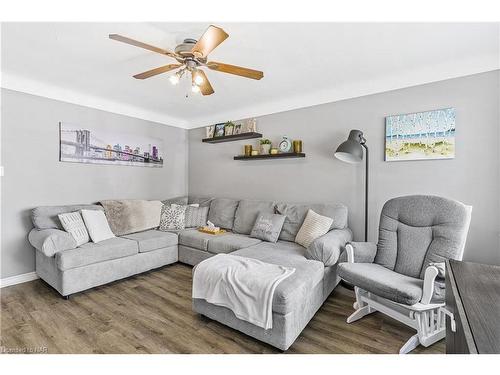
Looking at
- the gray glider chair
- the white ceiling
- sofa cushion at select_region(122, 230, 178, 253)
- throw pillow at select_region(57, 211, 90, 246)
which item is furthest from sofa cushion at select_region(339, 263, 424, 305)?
throw pillow at select_region(57, 211, 90, 246)

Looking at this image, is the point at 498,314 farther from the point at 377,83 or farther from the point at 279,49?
the point at 377,83

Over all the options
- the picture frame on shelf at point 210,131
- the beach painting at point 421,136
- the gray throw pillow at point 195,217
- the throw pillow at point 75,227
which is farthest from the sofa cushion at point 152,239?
the beach painting at point 421,136

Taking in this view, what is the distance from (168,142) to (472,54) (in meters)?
4.23

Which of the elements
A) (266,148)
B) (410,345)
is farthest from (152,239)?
(410,345)

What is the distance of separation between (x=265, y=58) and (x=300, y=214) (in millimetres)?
1823

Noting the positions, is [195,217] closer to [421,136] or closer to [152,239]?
[152,239]

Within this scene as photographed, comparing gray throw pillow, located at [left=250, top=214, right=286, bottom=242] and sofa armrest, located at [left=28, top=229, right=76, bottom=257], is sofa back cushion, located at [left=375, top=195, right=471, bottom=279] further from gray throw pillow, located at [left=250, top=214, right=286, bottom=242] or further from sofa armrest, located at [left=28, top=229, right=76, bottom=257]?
sofa armrest, located at [left=28, top=229, right=76, bottom=257]

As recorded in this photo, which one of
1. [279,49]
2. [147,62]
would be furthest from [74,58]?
[279,49]

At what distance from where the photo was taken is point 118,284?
3.01m

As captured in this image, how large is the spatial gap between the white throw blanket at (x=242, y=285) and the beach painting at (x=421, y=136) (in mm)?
1841

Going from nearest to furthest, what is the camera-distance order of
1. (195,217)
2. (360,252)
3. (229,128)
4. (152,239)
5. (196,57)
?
1. (196,57)
2. (360,252)
3. (152,239)
4. (195,217)
5. (229,128)

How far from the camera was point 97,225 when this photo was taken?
123 inches

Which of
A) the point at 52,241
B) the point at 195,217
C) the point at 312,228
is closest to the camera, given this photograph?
the point at 52,241

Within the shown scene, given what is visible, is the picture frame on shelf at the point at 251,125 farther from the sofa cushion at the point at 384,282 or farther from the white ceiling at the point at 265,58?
the sofa cushion at the point at 384,282
